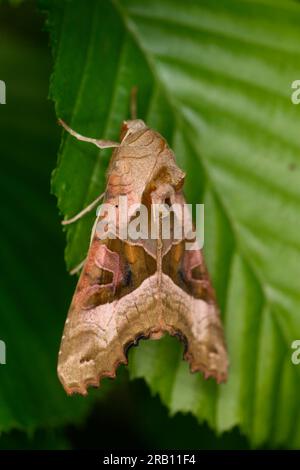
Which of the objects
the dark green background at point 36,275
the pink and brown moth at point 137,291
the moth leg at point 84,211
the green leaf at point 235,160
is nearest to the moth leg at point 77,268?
the pink and brown moth at point 137,291

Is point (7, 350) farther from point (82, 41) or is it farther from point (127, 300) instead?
point (82, 41)

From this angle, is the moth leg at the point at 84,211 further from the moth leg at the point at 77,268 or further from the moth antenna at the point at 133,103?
the moth antenna at the point at 133,103

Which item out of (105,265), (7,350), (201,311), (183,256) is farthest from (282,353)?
(7,350)

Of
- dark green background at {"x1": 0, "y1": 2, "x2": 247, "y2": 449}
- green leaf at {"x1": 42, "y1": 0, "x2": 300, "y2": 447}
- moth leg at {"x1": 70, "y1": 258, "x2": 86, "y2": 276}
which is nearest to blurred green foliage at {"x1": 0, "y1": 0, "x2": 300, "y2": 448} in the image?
green leaf at {"x1": 42, "y1": 0, "x2": 300, "y2": 447}
